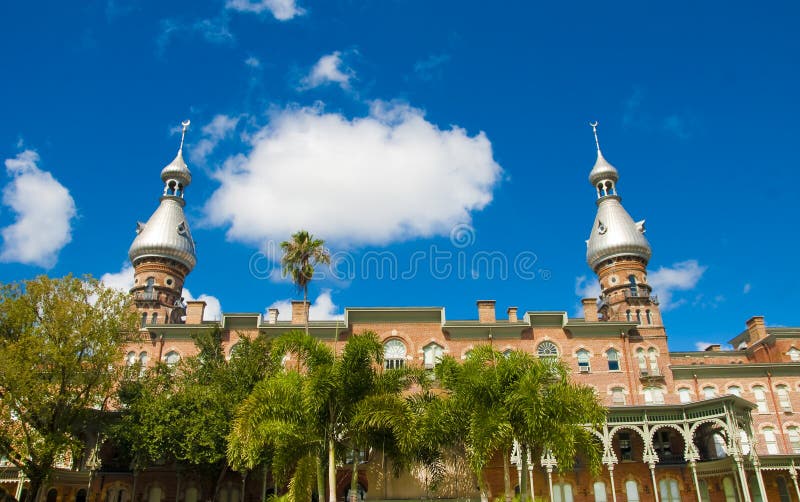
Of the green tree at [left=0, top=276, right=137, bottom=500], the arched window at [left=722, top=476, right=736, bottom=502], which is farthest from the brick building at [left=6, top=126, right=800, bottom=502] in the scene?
the green tree at [left=0, top=276, right=137, bottom=500]

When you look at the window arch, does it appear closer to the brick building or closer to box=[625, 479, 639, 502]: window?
the brick building

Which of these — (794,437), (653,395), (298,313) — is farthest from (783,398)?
(298,313)

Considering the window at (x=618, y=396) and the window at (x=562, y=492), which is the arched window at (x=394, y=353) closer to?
the window at (x=562, y=492)

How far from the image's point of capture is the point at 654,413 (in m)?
35.2

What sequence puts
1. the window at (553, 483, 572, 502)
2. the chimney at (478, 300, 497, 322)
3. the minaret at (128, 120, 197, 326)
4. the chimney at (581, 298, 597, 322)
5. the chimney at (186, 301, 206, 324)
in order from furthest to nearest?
A: the minaret at (128, 120, 197, 326) < the chimney at (581, 298, 597, 322) < the chimney at (478, 300, 497, 322) < the chimney at (186, 301, 206, 324) < the window at (553, 483, 572, 502)

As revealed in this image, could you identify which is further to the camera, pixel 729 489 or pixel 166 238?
pixel 166 238

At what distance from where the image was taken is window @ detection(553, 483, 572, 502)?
37.0 metres

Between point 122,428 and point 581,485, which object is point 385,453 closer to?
point 122,428

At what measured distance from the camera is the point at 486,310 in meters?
42.7

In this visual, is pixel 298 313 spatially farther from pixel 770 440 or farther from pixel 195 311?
pixel 770 440

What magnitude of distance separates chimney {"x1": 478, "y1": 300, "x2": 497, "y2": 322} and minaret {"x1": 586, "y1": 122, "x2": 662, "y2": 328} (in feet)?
38.1

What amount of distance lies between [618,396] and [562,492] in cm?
781

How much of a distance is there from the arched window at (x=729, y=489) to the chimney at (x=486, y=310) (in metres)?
17.0

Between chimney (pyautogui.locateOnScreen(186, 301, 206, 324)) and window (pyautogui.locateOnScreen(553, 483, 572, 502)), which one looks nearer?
window (pyautogui.locateOnScreen(553, 483, 572, 502))
